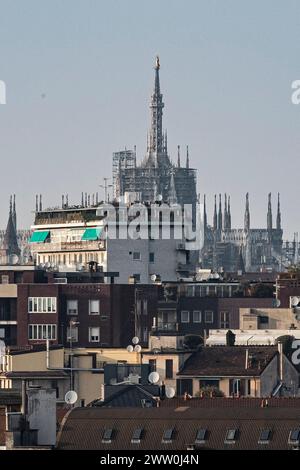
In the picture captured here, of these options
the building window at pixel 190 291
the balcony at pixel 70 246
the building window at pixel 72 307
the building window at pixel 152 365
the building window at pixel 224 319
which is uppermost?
the balcony at pixel 70 246

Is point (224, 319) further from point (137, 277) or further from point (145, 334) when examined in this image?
point (137, 277)

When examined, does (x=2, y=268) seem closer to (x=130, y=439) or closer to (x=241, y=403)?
(x=241, y=403)

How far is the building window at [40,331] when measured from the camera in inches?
4862

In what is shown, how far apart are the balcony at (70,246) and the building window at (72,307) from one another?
129ft

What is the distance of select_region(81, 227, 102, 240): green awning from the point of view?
551ft

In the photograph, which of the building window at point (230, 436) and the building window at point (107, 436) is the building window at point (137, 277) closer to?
the building window at point (107, 436)

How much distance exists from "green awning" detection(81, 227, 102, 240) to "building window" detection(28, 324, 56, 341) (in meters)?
43.3

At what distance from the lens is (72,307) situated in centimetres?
12475

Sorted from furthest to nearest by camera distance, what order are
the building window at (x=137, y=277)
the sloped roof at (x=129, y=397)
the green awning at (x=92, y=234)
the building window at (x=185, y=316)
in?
the green awning at (x=92, y=234)
the building window at (x=137, y=277)
the building window at (x=185, y=316)
the sloped roof at (x=129, y=397)

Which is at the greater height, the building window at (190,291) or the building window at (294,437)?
the building window at (190,291)

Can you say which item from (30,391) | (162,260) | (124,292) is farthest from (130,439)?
(162,260)

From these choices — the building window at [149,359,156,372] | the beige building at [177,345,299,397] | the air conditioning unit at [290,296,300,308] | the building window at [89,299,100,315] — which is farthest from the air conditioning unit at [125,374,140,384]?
the air conditioning unit at [290,296,300,308]

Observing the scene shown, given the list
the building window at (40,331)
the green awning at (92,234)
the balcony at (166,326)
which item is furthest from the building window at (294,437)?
the green awning at (92,234)
